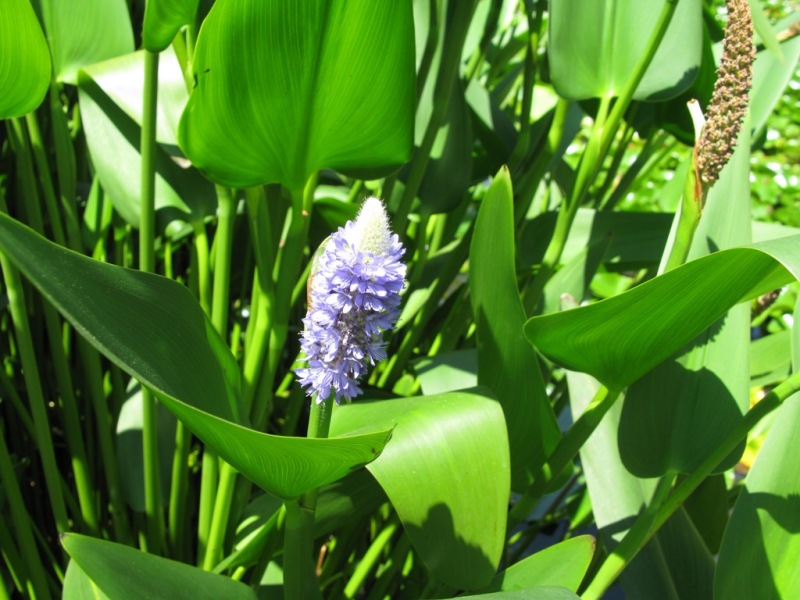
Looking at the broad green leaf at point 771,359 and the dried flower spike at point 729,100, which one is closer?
the dried flower spike at point 729,100

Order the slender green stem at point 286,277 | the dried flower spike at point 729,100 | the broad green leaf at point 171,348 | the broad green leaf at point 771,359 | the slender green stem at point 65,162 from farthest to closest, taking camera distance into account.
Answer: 1. the broad green leaf at point 771,359
2. the slender green stem at point 65,162
3. the slender green stem at point 286,277
4. the dried flower spike at point 729,100
5. the broad green leaf at point 171,348

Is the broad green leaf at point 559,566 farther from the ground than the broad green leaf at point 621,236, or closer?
closer

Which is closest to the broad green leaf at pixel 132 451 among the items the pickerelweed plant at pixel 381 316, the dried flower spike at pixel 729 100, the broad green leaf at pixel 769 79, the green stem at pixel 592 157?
the pickerelweed plant at pixel 381 316

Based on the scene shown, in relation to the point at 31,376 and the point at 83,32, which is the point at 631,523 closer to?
the point at 31,376

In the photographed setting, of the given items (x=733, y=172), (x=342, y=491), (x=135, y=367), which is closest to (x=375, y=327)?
(x=135, y=367)

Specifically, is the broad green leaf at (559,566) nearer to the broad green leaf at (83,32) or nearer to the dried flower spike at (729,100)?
the dried flower spike at (729,100)

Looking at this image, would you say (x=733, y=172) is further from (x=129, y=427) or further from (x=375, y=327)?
(x=129, y=427)

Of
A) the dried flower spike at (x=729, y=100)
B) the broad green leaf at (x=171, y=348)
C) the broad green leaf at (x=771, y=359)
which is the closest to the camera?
the broad green leaf at (x=171, y=348)

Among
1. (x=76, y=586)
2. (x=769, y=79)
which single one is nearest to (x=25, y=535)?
(x=76, y=586)
